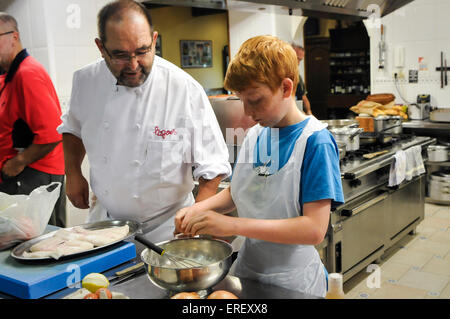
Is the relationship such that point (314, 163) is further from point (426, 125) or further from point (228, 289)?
point (426, 125)

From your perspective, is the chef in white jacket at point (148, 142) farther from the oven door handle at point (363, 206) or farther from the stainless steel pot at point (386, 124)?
the stainless steel pot at point (386, 124)

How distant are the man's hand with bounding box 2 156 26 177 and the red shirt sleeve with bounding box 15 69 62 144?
16 centimetres

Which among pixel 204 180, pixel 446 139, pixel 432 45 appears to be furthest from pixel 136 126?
pixel 432 45

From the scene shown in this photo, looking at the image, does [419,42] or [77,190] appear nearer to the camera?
[77,190]

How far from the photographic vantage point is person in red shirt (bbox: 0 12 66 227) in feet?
9.64

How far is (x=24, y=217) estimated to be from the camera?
1541mm

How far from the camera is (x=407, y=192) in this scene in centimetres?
405

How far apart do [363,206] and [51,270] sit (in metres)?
2.47

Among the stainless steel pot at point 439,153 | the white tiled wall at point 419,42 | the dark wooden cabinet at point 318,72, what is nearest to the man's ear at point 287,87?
the stainless steel pot at point 439,153

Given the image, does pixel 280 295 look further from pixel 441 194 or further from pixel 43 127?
pixel 441 194

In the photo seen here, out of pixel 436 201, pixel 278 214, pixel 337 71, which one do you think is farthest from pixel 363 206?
pixel 337 71

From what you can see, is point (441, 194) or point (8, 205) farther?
point (441, 194)
